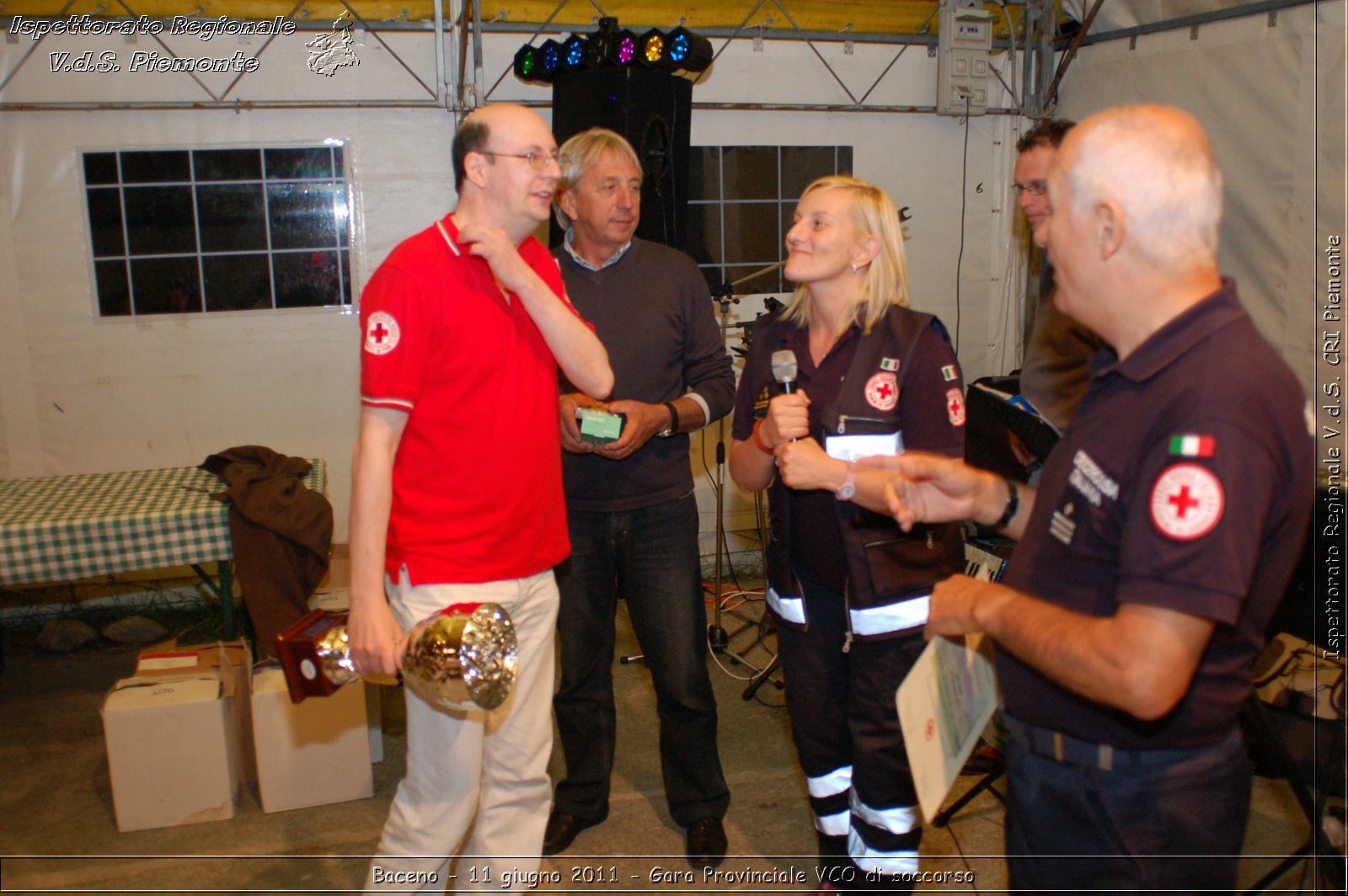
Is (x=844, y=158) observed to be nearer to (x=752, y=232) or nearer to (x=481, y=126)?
(x=752, y=232)

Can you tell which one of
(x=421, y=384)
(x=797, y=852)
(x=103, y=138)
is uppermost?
(x=103, y=138)

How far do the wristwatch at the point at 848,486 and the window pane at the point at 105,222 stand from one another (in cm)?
479

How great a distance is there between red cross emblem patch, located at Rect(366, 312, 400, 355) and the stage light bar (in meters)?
2.83

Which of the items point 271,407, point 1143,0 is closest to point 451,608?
point 271,407

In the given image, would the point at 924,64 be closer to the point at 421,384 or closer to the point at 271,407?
the point at 271,407

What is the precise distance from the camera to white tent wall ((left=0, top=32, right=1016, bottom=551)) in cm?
519

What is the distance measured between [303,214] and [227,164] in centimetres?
46

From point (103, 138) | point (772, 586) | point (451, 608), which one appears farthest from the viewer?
point (103, 138)

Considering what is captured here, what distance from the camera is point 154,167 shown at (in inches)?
211

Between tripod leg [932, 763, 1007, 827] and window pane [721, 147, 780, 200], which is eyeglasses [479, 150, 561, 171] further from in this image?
window pane [721, 147, 780, 200]

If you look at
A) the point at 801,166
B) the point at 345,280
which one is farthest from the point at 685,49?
the point at 345,280

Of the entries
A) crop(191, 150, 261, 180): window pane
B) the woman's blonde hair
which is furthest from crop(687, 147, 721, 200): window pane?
the woman's blonde hair

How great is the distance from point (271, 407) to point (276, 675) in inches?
96.4

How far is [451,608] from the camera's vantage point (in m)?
2.04
